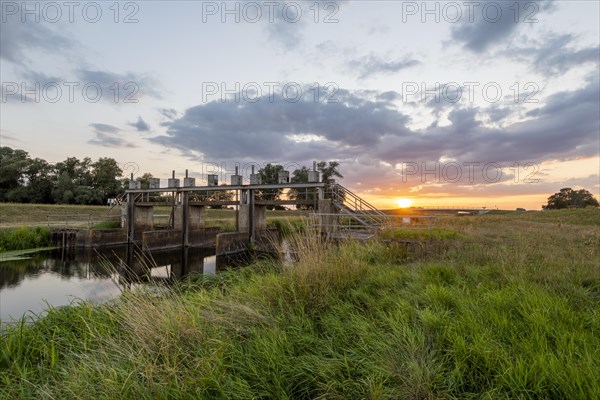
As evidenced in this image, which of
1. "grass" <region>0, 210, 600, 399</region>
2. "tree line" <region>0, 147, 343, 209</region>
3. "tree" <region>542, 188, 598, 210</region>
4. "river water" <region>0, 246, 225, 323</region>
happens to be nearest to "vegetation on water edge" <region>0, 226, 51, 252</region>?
"river water" <region>0, 246, 225, 323</region>

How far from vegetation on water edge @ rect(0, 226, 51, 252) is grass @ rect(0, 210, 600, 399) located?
1901cm

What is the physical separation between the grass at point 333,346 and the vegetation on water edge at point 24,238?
19.0m

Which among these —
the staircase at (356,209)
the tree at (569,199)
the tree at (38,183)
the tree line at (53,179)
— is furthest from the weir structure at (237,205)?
the tree at (569,199)

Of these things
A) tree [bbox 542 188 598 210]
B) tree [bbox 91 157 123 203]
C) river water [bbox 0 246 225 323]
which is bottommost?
river water [bbox 0 246 225 323]

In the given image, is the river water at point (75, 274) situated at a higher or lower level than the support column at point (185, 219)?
lower

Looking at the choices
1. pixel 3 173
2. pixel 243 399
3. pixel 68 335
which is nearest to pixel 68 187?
pixel 3 173

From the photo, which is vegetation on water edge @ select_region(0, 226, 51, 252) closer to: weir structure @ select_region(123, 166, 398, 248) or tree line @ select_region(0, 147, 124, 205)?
weir structure @ select_region(123, 166, 398, 248)

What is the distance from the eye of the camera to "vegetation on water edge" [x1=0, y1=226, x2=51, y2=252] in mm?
18722

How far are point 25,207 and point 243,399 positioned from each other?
4221cm

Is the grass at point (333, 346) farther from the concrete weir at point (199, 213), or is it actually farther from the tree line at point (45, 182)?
the tree line at point (45, 182)

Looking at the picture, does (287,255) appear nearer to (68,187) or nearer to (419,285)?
(419,285)

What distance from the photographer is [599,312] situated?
148 inches

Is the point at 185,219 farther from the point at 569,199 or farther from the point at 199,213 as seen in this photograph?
the point at 569,199

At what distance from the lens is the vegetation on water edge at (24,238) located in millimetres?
18722
